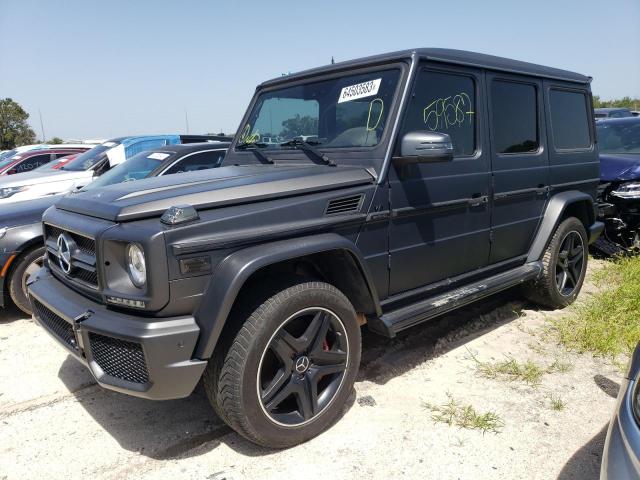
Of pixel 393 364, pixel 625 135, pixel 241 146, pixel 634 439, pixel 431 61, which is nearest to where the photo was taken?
pixel 634 439

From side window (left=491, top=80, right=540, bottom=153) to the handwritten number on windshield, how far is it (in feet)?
1.04

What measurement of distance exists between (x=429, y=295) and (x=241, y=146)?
6.01 ft

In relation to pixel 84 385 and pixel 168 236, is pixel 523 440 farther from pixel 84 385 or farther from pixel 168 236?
pixel 84 385

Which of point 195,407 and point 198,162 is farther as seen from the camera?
point 198,162

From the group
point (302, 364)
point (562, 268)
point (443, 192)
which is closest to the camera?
point (302, 364)

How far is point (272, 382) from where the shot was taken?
2490mm

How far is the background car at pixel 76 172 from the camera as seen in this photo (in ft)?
22.5

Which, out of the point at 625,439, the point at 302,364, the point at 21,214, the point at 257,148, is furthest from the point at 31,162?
the point at 625,439

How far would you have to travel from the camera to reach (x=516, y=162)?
3852 mm

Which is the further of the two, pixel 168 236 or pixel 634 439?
pixel 168 236

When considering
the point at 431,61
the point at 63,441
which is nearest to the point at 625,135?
the point at 431,61

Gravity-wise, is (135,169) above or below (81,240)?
above

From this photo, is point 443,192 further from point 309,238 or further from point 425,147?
point 309,238

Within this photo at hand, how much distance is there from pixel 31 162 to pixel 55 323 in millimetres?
10315
